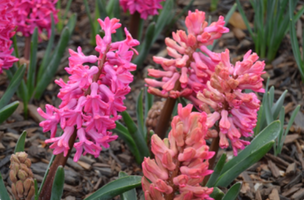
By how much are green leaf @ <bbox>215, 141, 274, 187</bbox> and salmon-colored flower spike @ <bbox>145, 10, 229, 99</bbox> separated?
0.40 meters

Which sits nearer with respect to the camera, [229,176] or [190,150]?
[190,150]

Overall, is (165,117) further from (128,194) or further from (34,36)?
(34,36)

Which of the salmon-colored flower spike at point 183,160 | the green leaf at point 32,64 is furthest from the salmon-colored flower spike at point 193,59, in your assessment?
the green leaf at point 32,64

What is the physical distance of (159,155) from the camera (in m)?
1.51

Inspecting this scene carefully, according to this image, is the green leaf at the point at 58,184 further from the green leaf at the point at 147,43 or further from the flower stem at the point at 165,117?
Result: the green leaf at the point at 147,43

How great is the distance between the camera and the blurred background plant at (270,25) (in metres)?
3.12

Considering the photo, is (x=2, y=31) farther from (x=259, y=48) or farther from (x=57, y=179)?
(x=259, y=48)

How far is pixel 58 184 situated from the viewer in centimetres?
173

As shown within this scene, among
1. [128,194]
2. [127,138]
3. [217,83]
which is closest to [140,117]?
[127,138]

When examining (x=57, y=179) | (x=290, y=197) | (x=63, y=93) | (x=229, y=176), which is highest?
(x=63, y=93)

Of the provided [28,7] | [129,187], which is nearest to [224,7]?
[28,7]

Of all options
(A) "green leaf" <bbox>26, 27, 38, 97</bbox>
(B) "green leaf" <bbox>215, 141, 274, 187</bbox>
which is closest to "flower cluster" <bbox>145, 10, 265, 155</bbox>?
(B) "green leaf" <bbox>215, 141, 274, 187</bbox>

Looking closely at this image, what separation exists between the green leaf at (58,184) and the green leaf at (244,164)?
2.59 feet

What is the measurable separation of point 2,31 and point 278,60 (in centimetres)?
236
